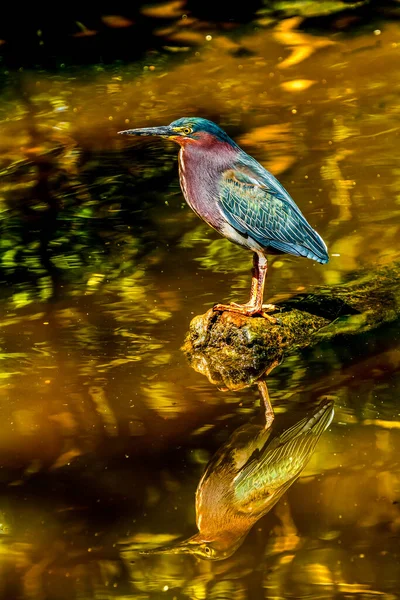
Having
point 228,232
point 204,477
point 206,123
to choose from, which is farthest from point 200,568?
point 206,123

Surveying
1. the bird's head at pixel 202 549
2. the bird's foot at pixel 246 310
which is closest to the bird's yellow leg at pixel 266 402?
the bird's foot at pixel 246 310

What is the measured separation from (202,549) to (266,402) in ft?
4.61

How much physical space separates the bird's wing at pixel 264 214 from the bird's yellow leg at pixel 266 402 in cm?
80

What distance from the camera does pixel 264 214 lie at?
251 inches

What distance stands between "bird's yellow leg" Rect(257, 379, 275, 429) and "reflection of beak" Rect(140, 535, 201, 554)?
1095mm

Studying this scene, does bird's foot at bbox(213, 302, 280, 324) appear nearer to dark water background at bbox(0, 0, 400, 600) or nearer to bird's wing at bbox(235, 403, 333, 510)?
dark water background at bbox(0, 0, 400, 600)

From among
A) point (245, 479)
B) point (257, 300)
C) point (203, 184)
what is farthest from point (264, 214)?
point (245, 479)

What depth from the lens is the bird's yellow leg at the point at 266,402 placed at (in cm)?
579

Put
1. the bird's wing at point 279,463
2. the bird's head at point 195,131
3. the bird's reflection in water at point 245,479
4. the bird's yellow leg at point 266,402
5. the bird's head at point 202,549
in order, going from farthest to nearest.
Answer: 1. the bird's head at point 195,131
2. the bird's yellow leg at point 266,402
3. the bird's wing at point 279,463
4. the bird's reflection in water at point 245,479
5. the bird's head at point 202,549

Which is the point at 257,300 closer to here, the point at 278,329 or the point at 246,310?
the point at 246,310

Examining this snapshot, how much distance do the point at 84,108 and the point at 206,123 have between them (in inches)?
239

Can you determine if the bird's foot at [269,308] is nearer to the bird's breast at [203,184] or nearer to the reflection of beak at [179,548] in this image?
the bird's breast at [203,184]

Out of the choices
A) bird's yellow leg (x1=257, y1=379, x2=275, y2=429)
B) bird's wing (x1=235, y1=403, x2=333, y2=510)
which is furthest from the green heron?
bird's wing (x1=235, y1=403, x2=333, y2=510)

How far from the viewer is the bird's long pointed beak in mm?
4703
